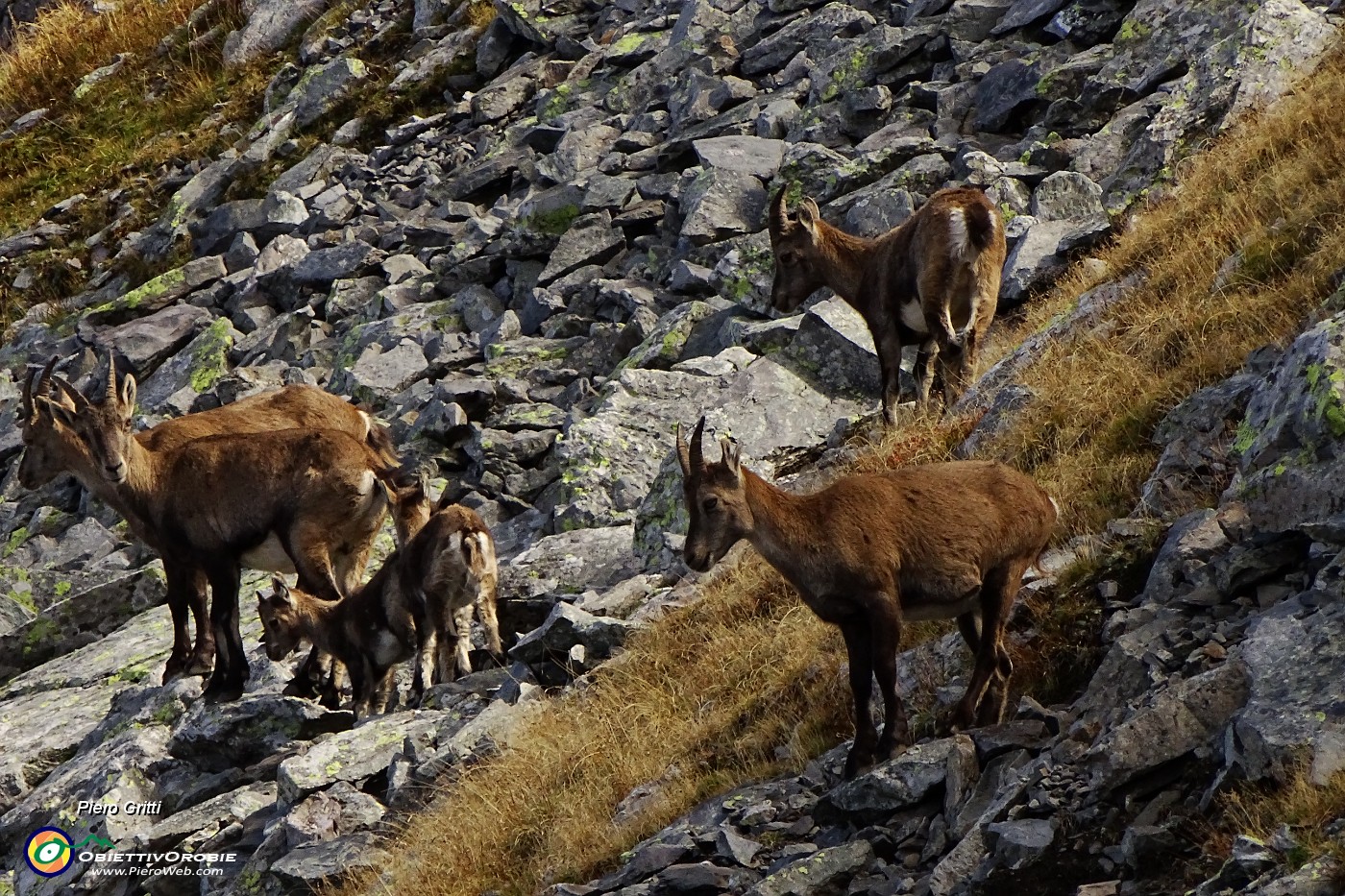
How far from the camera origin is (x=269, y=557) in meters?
14.5

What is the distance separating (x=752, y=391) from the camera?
49.7 feet

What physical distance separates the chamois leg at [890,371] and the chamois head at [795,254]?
1432 mm

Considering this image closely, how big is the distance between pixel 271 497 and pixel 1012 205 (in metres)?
8.09

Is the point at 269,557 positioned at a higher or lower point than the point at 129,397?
lower

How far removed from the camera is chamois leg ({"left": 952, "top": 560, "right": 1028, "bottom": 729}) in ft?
26.8

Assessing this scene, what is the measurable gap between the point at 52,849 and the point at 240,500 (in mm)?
3508

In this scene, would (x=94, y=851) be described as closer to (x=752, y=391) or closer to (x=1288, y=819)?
(x=752, y=391)

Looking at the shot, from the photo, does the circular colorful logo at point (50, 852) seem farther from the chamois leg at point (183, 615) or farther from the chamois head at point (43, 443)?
the chamois head at point (43, 443)

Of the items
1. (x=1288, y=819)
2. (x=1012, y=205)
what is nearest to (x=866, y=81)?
(x=1012, y=205)

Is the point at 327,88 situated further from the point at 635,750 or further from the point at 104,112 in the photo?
the point at 635,750

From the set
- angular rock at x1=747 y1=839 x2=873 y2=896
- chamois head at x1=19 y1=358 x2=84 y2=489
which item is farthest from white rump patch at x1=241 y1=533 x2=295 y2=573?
angular rock at x1=747 y1=839 x2=873 y2=896

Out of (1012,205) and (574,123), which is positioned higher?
(574,123)

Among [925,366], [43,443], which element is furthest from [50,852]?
[925,366]

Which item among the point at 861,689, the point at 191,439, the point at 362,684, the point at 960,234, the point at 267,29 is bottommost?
the point at 362,684
